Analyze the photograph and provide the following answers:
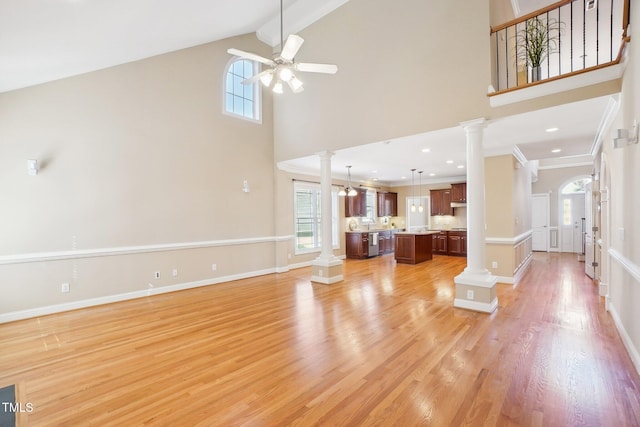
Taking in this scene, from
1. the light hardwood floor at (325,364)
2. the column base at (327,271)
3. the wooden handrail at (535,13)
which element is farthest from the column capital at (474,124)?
the column base at (327,271)

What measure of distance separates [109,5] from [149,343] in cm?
384

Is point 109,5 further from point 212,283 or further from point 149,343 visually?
point 212,283

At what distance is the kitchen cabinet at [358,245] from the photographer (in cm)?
934

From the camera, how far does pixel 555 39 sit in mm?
5926

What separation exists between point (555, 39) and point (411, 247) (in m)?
5.53

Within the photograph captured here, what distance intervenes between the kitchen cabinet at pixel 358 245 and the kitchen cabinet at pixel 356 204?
734 mm

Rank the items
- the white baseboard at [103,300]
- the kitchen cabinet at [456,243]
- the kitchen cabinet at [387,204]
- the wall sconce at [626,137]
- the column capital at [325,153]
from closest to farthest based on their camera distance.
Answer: the wall sconce at [626,137], the white baseboard at [103,300], the column capital at [325,153], the kitchen cabinet at [456,243], the kitchen cabinet at [387,204]

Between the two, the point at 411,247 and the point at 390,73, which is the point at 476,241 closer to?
the point at 390,73

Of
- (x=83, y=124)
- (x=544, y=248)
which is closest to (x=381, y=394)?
(x=83, y=124)

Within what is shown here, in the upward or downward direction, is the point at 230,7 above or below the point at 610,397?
above

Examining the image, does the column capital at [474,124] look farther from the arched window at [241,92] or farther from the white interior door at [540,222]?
the white interior door at [540,222]

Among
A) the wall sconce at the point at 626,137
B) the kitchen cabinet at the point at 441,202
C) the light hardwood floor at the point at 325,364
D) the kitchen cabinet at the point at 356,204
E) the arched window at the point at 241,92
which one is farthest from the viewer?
the kitchen cabinet at the point at 441,202

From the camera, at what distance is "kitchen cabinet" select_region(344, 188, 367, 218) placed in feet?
31.5

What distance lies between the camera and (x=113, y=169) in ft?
15.9
